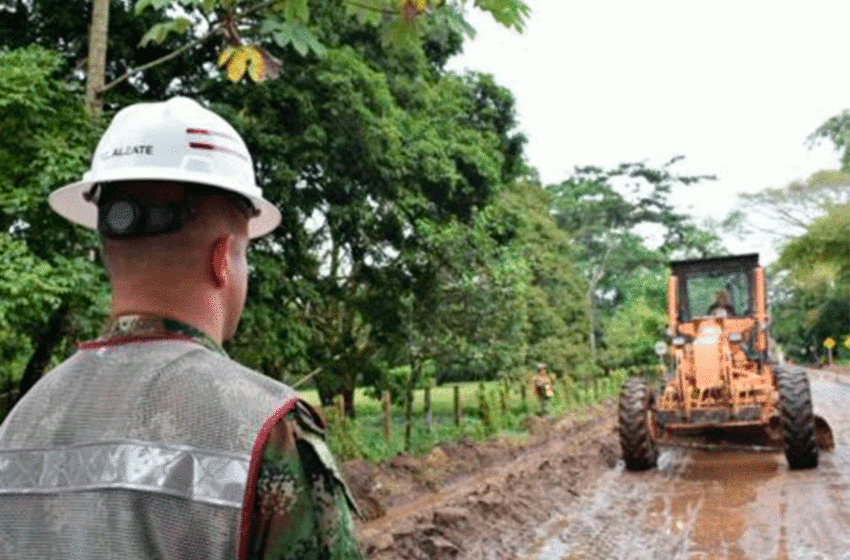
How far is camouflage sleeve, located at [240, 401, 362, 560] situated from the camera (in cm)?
142

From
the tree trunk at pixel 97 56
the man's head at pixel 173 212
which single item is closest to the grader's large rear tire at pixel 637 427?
the tree trunk at pixel 97 56

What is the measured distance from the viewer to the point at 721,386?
12.9 metres

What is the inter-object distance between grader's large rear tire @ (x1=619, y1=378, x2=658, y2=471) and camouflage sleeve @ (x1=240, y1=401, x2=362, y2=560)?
11.7m

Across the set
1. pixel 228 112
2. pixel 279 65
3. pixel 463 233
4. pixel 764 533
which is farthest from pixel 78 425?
pixel 463 233

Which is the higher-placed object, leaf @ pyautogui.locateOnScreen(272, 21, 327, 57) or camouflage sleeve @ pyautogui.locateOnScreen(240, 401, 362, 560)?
leaf @ pyautogui.locateOnScreen(272, 21, 327, 57)

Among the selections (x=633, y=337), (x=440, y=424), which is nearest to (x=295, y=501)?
(x=440, y=424)

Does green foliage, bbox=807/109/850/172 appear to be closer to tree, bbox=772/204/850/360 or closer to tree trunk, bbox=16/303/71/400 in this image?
tree, bbox=772/204/850/360

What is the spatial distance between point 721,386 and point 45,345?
→ 29.7ft

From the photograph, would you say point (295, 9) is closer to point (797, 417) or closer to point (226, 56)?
point (226, 56)

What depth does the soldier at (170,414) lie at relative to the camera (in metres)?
1.42

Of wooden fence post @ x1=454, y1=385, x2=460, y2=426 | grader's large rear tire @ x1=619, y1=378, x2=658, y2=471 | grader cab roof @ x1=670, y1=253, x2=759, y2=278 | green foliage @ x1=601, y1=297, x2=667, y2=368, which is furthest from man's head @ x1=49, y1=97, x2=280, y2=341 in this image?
green foliage @ x1=601, y1=297, x2=667, y2=368

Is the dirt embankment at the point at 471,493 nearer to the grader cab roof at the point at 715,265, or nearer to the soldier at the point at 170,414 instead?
the grader cab roof at the point at 715,265

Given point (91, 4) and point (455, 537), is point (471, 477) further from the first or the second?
point (91, 4)

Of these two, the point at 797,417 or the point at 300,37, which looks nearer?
the point at 300,37
